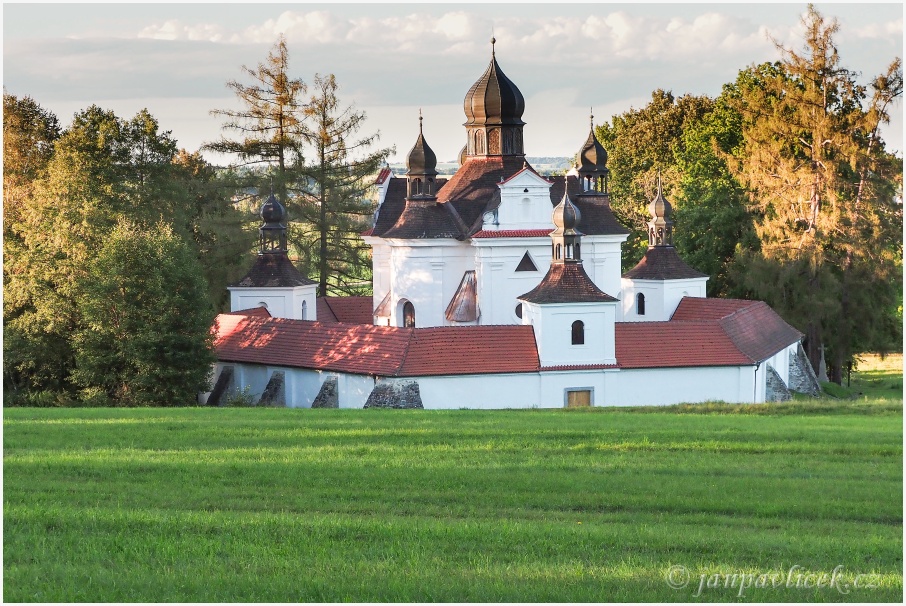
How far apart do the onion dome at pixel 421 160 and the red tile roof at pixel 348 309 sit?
28.3 ft

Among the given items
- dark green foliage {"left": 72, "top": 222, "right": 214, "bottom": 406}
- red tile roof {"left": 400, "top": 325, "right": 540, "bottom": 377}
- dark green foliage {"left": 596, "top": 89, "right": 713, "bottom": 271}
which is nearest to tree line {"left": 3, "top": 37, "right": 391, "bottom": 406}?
dark green foliage {"left": 72, "top": 222, "right": 214, "bottom": 406}

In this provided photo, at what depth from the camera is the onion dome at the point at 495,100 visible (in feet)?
135

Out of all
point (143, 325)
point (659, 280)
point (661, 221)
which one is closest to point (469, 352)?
point (143, 325)

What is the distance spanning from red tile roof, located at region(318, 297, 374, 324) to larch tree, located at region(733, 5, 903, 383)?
50.1 feet

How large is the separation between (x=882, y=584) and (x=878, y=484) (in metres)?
5.36

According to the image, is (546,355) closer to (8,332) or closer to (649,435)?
(649,435)

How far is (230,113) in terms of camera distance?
178 ft

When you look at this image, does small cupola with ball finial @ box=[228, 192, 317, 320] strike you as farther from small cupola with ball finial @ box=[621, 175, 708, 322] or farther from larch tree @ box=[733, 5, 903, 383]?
larch tree @ box=[733, 5, 903, 383]

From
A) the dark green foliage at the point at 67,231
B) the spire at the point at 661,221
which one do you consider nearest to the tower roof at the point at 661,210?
the spire at the point at 661,221

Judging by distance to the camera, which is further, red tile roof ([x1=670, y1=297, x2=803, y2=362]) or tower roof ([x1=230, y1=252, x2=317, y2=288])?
tower roof ([x1=230, y1=252, x2=317, y2=288])

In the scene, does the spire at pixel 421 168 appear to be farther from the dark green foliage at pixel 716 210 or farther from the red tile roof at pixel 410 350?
the dark green foliage at pixel 716 210

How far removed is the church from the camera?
3359 centimetres

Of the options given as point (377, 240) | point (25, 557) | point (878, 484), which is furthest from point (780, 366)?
point (25, 557)

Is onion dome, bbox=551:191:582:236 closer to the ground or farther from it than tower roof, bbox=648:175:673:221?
closer to the ground
